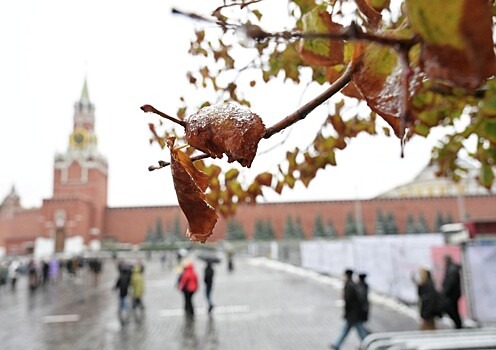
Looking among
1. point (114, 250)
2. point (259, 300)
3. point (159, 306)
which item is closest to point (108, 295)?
point (159, 306)

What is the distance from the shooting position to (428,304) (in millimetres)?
6961

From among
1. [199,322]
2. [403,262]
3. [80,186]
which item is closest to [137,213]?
[80,186]

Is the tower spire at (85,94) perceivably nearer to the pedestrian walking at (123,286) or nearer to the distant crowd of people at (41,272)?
the distant crowd of people at (41,272)

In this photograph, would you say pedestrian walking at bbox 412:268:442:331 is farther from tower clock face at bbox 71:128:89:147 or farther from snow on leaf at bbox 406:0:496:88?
tower clock face at bbox 71:128:89:147

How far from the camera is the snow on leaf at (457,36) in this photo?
0.50m

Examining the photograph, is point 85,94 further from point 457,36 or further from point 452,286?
point 457,36

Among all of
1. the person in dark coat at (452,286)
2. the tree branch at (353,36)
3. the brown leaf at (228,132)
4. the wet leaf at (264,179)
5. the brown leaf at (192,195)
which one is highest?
the wet leaf at (264,179)

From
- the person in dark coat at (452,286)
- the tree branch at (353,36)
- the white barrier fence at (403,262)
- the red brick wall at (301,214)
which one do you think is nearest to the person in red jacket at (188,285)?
the white barrier fence at (403,262)

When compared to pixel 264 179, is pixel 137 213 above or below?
above

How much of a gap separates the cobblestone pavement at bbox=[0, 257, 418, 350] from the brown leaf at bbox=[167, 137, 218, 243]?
25.2 feet

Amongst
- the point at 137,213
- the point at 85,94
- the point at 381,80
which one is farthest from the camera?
the point at 85,94

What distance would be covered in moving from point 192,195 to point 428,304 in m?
7.09

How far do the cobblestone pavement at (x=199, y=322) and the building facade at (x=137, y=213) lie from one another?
35216 millimetres

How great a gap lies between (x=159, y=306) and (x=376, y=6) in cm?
1336
